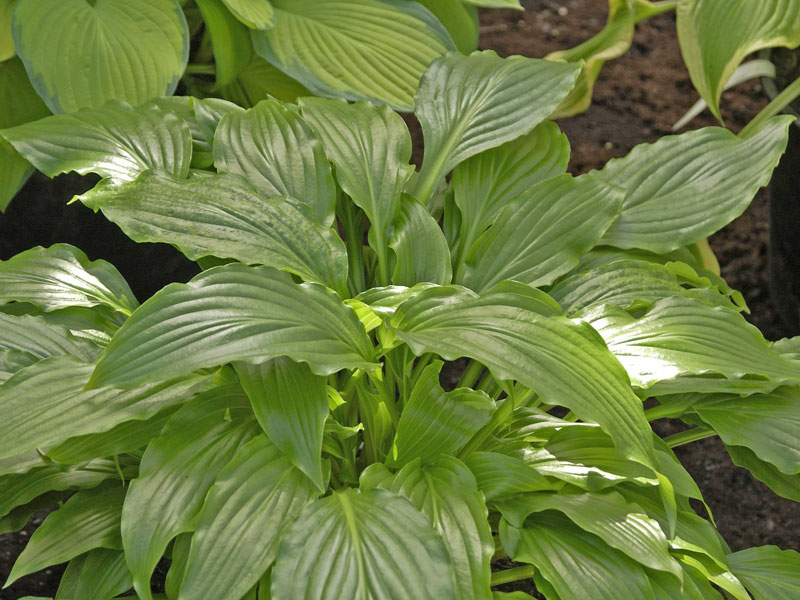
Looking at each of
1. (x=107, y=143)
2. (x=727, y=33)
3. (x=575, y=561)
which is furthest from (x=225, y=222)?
(x=727, y=33)

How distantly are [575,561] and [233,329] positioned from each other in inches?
17.0

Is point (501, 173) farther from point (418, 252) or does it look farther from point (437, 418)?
point (437, 418)

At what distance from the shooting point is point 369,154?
1249mm

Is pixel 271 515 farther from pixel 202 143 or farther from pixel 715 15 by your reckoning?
pixel 715 15

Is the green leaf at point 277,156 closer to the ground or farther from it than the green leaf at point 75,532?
farther from it

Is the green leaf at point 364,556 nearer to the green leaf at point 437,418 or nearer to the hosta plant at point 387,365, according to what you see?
the hosta plant at point 387,365

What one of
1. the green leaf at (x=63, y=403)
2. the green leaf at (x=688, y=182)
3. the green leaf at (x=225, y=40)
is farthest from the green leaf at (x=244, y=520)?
the green leaf at (x=225, y=40)

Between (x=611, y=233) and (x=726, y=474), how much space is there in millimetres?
621

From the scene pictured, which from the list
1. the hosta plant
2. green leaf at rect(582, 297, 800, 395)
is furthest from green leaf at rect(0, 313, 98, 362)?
green leaf at rect(582, 297, 800, 395)

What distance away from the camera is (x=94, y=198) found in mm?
1011

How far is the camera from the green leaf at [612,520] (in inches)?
35.6

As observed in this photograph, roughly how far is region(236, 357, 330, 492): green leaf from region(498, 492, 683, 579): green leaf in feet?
0.76

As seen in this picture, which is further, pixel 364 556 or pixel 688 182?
pixel 688 182

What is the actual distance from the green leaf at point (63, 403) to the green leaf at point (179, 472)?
3cm
